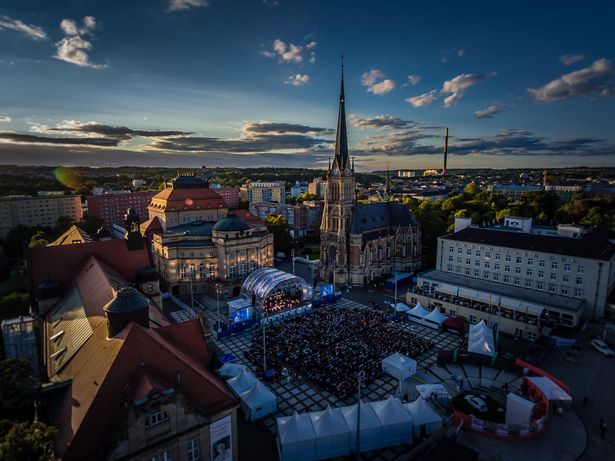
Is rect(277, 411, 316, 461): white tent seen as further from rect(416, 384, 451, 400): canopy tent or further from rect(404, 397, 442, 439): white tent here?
rect(416, 384, 451, 400): canopy tent

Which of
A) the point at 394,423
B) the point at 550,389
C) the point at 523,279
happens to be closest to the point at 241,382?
the point at 394,423

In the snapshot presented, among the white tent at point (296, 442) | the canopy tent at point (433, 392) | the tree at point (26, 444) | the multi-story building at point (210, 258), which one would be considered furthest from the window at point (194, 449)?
the multi-story building at point (210, 258)

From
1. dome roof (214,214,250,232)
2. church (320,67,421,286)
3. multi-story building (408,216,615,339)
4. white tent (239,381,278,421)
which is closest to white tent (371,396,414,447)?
white tent (239,381,278,421)

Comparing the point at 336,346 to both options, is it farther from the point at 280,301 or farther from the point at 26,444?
the point at 26,444

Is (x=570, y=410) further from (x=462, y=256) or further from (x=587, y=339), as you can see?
(x=462, y=256)

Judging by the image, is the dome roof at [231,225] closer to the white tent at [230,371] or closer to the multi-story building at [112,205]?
the white tent at [230,371]
